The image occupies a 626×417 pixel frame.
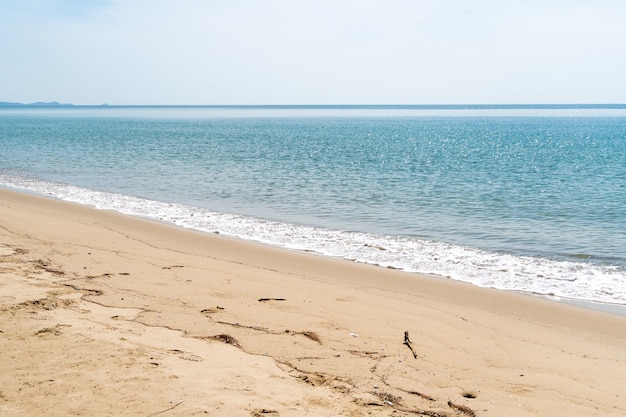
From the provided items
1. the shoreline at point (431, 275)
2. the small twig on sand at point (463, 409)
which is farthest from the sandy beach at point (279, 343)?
the shoreline at point (431, 275)

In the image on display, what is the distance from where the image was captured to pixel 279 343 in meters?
6.94

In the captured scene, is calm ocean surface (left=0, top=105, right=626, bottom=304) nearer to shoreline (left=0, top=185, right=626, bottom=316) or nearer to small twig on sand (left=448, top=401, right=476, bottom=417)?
shoreline (left=0, top=185, right=626, bottom=316)

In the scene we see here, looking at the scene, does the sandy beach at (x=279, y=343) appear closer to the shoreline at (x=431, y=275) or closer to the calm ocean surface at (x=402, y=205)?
the shoreline at (x=431, y=275)

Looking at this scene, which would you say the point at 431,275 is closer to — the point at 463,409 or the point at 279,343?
the point at 279,343

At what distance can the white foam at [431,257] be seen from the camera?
10688 mm

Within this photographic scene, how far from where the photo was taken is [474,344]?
24.2 ft

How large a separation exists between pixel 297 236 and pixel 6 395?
1063 centimetres

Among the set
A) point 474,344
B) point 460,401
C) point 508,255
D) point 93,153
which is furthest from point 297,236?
point 93,153

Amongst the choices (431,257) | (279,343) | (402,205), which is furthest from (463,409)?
(402,205)

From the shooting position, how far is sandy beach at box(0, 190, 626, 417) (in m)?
5.24

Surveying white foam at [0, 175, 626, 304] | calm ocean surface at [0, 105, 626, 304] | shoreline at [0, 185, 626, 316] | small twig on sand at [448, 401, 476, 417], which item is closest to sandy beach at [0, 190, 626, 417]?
small twig on sand at [448, 401, 476, 417]

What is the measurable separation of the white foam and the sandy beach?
38.9 inches

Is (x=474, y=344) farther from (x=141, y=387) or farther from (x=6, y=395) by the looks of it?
(x=6, y=395)

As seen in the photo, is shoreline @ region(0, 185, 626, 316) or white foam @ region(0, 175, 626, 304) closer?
shoreline @ region(0, 185, 626, 316)
